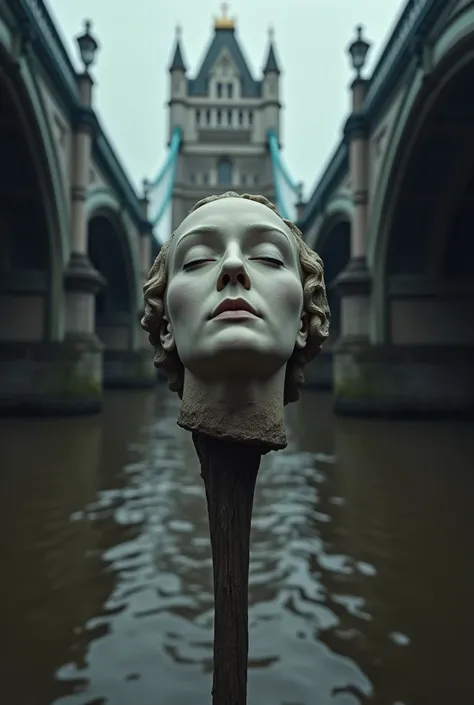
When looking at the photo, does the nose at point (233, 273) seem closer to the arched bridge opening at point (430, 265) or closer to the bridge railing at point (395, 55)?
the bridge railing at point (395, 55)

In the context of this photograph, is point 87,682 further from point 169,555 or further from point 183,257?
point 183,257

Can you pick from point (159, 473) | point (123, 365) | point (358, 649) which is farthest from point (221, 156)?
point (358, 649)

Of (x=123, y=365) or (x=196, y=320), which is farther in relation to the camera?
(x=123, y=365)

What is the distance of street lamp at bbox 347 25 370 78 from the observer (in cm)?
1088

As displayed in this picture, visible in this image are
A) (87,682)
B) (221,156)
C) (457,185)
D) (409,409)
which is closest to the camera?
(87,682)

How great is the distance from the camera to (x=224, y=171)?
40438 mm

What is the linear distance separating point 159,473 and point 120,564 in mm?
2372

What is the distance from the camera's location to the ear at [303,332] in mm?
1700

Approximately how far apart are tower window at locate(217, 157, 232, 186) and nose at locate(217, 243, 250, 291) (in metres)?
40.4

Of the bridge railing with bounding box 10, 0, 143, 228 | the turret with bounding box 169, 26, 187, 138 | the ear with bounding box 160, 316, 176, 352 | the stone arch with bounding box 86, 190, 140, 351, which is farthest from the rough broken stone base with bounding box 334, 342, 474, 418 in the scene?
the turret with bounding box 169, 26, 187, 138

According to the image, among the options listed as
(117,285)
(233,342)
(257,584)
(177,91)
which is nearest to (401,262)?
(257,584)

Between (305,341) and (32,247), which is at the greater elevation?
(32,247)

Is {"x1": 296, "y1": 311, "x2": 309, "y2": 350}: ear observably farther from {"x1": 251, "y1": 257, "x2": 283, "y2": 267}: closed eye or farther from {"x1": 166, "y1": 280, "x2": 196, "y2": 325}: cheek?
{"x1": 166, "y1": 280, "x2": 196, "y2": 325}: cheek

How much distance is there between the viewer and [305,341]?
1728 mm
